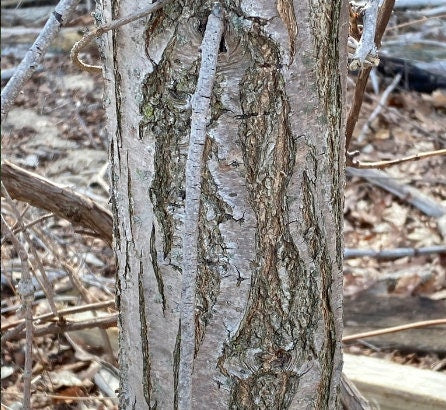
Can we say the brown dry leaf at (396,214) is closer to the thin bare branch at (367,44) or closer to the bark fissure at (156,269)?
the bark fissure at (156,269)

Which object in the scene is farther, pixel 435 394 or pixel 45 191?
pixel 435 394

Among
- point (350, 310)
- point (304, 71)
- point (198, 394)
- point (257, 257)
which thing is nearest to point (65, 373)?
point (350, 310)

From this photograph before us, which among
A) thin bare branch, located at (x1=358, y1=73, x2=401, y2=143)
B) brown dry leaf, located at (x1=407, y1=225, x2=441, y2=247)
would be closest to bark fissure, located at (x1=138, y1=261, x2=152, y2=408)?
brown dry leaf, located at (x1=407, y1=225, x2=441, y2=247)

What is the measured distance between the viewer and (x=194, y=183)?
98 cm

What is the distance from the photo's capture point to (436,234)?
11.9 ft

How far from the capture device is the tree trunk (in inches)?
41.0

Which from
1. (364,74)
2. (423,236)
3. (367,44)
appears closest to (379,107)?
(423,236)

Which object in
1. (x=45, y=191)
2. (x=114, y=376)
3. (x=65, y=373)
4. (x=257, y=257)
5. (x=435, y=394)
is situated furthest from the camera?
(x=65, y=373)

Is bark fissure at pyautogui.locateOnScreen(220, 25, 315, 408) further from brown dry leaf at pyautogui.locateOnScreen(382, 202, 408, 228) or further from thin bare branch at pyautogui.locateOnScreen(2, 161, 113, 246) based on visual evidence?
brown dry leaf at pyautogui.locateOnScreen(382, 202, 408, 228)

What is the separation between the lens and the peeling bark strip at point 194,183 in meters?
0.96

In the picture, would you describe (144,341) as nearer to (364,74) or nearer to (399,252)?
(364,74)

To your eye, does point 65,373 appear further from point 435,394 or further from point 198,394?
point 198,394

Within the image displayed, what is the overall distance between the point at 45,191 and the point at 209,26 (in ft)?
3.24

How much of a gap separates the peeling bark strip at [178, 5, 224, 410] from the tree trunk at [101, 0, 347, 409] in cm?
4
